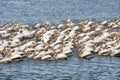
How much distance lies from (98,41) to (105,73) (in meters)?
9.23

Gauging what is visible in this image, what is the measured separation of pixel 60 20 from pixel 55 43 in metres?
23.3

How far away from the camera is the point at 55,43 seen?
165 feet

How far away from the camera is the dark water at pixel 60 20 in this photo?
4122 centimetres

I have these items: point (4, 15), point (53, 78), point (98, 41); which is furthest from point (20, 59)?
point (4, 15)

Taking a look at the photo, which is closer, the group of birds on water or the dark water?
the dark water

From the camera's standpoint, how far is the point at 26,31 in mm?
57469

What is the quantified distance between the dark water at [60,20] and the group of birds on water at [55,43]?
0.90 m

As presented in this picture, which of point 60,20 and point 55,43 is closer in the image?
point 55,43

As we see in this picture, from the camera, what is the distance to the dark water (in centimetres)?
4122

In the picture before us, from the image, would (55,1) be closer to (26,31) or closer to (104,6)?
(104,6)

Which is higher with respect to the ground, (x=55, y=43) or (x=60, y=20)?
(x=60, y=20)

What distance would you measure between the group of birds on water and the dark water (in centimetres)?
90

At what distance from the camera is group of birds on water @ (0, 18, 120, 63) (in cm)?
4619

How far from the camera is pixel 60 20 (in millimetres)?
73375
